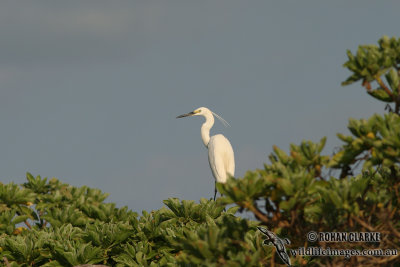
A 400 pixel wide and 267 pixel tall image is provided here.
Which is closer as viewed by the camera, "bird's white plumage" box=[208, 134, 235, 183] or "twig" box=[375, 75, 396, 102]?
"twig" box=[375, 75, 396, 102]

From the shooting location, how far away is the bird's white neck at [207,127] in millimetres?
17344

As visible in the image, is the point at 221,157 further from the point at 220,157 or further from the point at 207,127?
the point at 207,127

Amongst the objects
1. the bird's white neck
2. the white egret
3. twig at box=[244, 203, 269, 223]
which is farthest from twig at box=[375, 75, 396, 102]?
the bird's white neck

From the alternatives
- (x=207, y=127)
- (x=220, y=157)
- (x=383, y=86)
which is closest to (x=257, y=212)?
(x=383, y=86)

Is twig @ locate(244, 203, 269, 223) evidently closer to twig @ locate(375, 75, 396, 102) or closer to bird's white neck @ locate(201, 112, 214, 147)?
twig @ locate(375, 75, 396, 102)

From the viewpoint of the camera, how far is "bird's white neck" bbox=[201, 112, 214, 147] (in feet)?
56.9

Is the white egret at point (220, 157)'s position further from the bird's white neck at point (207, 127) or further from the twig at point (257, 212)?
the twig at point (257, 212)

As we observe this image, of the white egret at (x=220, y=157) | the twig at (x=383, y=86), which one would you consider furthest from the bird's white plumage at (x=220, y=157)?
the twig at (x=383, y=86)

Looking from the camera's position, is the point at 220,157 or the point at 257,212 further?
the point at 220,157

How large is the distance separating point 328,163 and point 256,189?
0.86 metres

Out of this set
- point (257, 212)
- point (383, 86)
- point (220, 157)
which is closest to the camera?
point (257, 212)

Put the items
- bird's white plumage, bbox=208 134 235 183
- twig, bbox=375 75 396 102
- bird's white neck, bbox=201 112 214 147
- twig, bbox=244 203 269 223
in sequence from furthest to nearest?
1. bird's white neck, bbox=201 112 214 147
2. bird's white plumage, bbox=208 134 235 183
3. twig, bbox=375 75 396 102
4. twig, bbox=244 203 269 223

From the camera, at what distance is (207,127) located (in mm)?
17500

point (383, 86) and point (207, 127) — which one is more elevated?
point (207, 127)
